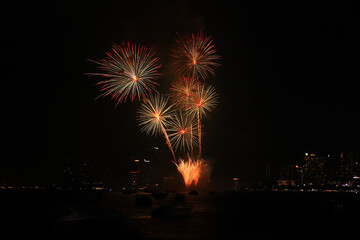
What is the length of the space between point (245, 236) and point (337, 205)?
5760cm

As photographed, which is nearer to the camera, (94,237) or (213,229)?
(94,237)

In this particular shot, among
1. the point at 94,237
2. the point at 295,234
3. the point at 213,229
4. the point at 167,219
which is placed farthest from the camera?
the point at 167,219

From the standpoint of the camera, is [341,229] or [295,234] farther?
[341,229]

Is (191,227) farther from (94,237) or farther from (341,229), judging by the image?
(94,237)

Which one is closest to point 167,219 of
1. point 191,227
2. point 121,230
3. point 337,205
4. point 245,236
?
point 191,227

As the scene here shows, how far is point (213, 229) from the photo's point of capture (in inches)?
2050

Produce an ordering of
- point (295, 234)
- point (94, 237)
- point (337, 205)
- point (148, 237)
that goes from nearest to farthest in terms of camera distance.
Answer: point (94, 237) < point (148, 237) < point (295, 234) < point (337, 205)

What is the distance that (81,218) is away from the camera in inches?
1726

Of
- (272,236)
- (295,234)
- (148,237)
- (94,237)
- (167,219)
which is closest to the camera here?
(94,237)

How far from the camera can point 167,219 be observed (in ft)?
203

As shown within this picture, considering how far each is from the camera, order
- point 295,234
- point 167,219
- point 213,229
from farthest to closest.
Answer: point 167,219 → point 213,229 → point 295,234

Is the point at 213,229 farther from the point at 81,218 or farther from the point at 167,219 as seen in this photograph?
the point at 81,218

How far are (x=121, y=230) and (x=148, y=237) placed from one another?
11.7 metres

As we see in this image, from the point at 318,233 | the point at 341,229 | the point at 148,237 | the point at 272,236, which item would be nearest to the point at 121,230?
the point at 148,237
